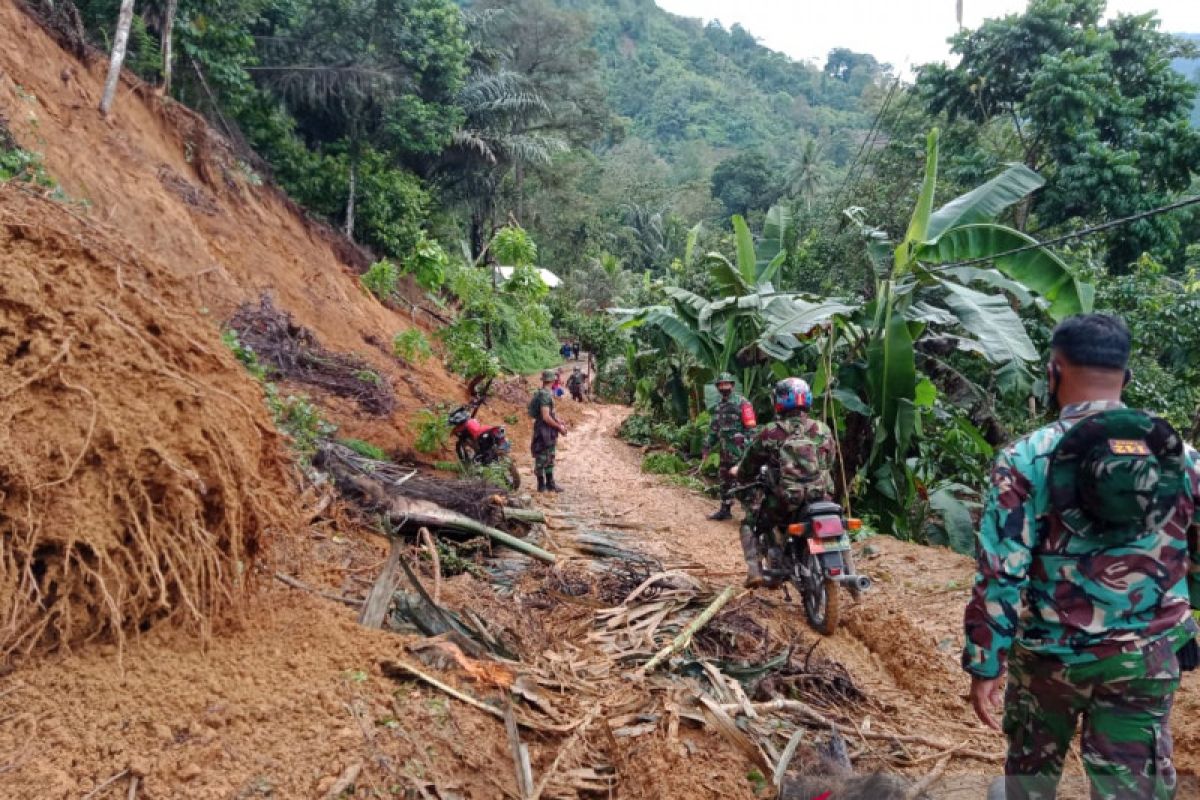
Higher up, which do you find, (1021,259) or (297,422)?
(1021,259)

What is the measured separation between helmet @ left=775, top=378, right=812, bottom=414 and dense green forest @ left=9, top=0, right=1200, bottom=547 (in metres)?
2.14

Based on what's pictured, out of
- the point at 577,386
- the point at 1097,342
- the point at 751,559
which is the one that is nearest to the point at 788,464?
the point at 751,559

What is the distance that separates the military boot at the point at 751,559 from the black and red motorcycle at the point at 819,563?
82 mm

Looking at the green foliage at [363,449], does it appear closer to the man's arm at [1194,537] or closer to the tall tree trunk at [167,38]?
the man's arm at [1194,537]

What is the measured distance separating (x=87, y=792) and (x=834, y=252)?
18.7 m

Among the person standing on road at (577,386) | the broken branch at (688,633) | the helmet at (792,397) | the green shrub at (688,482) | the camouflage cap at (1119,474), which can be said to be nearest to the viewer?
the camouflage cap at (1119,474)

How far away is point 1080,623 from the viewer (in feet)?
7.31

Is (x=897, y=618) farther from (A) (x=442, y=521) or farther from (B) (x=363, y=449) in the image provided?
(B) (x=363, y=449)

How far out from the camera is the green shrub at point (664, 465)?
12.7m

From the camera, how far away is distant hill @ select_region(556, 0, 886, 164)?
88.5 metres

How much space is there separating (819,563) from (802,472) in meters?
0.66

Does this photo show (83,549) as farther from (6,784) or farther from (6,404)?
(6,784)

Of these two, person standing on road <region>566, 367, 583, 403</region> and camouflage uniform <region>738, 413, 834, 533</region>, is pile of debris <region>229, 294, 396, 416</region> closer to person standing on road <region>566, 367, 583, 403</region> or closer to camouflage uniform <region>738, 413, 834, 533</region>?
camouflage uniform <region>738, 413, 834, 533</region>

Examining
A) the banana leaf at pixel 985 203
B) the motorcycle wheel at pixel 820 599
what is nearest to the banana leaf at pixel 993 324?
the banana leaf at pixel 985 203
